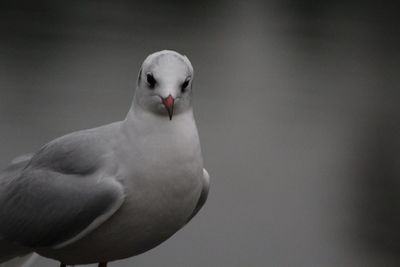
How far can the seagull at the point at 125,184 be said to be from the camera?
1753 mm

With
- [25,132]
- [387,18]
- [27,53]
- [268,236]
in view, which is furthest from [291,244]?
[387,18]

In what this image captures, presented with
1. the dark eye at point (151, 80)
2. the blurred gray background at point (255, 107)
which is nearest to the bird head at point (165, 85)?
the dark eye at point (151, 80)

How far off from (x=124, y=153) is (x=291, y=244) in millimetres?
1672

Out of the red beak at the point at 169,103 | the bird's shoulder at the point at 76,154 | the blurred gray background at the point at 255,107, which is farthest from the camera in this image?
the blurred gray background at the point at 255,107

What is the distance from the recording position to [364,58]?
6.98m

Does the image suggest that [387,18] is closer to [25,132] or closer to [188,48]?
[188,48]

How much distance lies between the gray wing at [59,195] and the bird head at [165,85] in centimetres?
15

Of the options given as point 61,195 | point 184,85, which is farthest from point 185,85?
point 61,195

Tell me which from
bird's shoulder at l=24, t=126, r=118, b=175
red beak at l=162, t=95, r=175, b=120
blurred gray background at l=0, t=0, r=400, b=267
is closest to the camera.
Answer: red beak at l=162, t=95, r=175, b=120

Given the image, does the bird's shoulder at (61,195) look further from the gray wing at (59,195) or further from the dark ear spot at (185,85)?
the dark ear spot at (185,85)

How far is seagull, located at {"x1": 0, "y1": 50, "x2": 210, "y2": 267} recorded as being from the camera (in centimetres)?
175

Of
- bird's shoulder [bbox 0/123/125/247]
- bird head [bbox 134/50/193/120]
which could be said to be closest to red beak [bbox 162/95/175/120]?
bird head [bbox 134/50/193/120]

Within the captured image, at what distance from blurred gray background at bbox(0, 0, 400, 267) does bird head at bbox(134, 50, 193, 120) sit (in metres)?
1.40

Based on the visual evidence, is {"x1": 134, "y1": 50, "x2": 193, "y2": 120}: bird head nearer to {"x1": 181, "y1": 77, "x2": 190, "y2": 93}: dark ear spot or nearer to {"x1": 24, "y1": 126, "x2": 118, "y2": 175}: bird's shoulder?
{"x1": 181, "y1": 77, "x2": 190, "y2": 93}: dark ear spot
